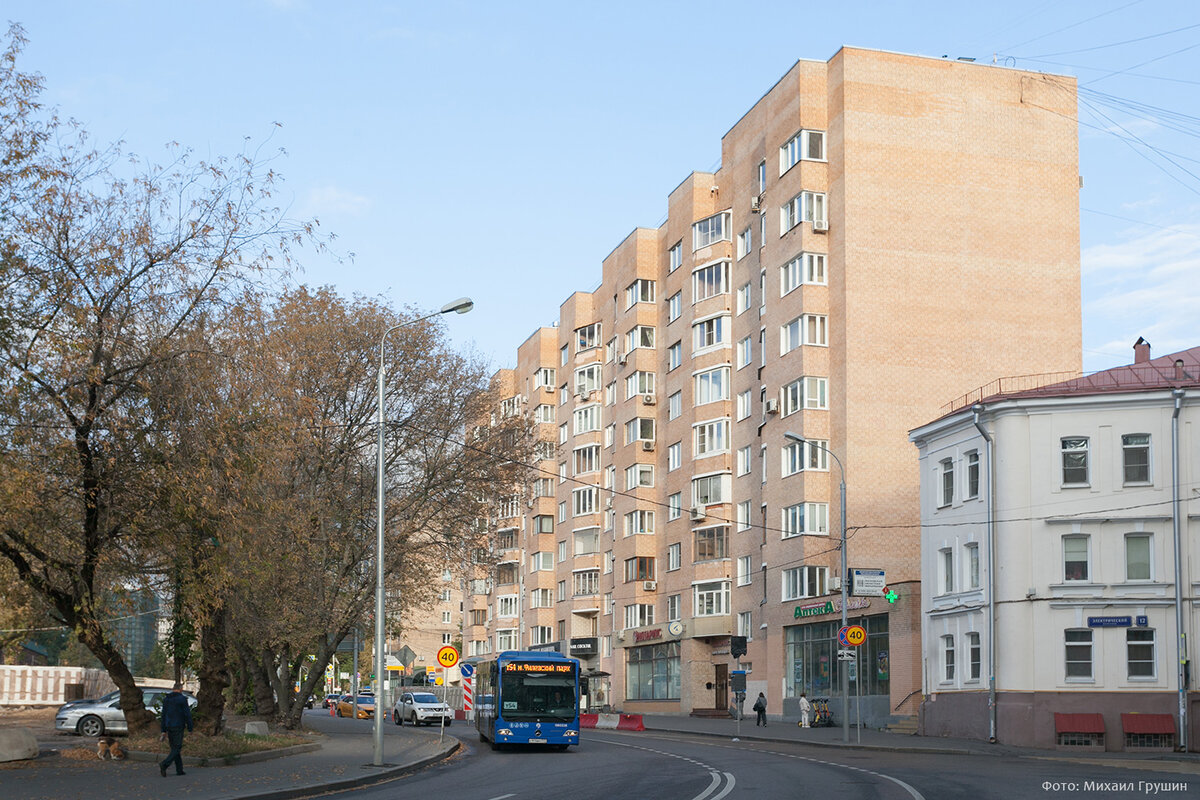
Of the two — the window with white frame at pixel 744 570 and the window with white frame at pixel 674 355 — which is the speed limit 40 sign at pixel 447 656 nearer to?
the window with white frame at pixel 744 570

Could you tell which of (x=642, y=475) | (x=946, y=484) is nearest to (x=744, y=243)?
(x=642, y=475)

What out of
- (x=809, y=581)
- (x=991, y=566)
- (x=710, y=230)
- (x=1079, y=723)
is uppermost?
(x=710, y=230)

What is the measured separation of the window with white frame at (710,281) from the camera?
2557 inches

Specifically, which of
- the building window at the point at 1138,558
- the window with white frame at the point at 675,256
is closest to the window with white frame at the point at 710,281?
the window with white frame at the point at 675,256

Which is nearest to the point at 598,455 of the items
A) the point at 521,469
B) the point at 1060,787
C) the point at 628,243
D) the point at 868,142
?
the point at 628,243

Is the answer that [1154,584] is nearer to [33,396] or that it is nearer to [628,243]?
[33,396]

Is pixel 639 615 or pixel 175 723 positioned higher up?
pixel 639 615

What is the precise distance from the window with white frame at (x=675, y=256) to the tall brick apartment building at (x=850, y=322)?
14.6ft

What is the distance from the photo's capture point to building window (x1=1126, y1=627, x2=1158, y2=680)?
37.0 meters

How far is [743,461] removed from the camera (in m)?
61.9

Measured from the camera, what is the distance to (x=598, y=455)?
8406cm

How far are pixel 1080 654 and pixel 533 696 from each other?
15.9 metres

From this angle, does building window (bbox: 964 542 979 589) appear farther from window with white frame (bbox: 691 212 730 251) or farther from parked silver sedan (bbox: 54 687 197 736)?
window with white frame (bbox: 691 212 730 251)

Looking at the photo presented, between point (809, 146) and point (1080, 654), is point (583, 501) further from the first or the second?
point (1080, 654)
